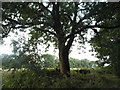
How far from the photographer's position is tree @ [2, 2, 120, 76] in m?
9.02

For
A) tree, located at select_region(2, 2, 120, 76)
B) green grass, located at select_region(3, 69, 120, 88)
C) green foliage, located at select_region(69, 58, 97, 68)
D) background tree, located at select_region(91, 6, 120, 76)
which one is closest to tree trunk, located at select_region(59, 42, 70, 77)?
tree, located at select_region(2, 2, 120, 76)

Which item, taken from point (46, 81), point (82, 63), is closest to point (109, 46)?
point (82, 63)

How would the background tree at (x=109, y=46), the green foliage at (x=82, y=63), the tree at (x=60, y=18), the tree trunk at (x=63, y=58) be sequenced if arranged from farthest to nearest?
the green foliage at (x=82, y=63), the tree trunk at (x=63, y=58), the background tree at (x=109, y=46), the tree at (x=60, y=18)

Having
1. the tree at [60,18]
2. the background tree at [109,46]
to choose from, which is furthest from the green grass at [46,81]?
the tree at [60,18]

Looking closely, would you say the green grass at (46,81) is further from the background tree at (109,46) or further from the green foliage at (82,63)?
the green foliage at (82,63)

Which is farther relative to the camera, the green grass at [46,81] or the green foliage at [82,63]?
the green foliage at [82,63]

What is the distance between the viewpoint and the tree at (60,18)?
9.02 metres

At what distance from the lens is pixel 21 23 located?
32.0ft

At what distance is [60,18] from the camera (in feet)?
34.9

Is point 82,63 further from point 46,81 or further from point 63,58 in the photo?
point 46,81

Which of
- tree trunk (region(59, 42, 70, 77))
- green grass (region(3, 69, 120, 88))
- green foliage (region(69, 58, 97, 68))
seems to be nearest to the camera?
green grass (region(3, 69, 120, 88))

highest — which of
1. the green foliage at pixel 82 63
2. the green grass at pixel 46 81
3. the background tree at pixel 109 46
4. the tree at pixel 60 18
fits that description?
the tree at pixel 60 18

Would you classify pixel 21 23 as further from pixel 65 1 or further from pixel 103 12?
pixel 103 12

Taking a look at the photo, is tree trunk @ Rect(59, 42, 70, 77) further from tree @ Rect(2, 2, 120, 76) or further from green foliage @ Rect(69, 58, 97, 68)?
green foliage @ Rect(69, 58, 97, 68)
